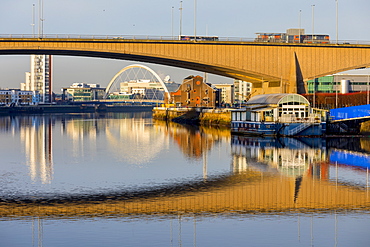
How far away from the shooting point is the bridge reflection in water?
98.6 feet

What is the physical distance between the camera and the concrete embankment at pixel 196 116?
104m

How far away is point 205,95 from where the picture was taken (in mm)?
148500

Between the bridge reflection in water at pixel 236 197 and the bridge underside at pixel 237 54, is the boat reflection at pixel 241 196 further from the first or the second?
the bridge underside at pixel 237 54

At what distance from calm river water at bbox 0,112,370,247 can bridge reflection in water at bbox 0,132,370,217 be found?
0.05m

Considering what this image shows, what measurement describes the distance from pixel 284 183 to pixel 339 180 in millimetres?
3932

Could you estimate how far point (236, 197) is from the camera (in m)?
33.5

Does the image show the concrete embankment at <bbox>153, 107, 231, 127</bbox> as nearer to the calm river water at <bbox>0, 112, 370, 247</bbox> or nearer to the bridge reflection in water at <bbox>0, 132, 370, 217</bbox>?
the calm river water at <bbox>0, 112, 370, 247</bbox>

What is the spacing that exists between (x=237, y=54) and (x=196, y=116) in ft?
113

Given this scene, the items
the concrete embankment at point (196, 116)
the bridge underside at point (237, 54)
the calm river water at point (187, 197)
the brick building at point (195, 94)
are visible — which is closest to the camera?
the calm river water at point (187, 197)

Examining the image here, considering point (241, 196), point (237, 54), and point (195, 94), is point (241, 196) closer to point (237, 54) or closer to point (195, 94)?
point (237, 54)

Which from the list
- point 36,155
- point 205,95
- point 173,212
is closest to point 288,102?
point 36,155

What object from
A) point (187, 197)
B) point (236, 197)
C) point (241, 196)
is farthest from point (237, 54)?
point (187, 197)

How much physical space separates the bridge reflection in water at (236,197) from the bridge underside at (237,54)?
41.4m

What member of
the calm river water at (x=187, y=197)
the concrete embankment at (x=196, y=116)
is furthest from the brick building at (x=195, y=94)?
the calm river water at (x=187, y=197)
